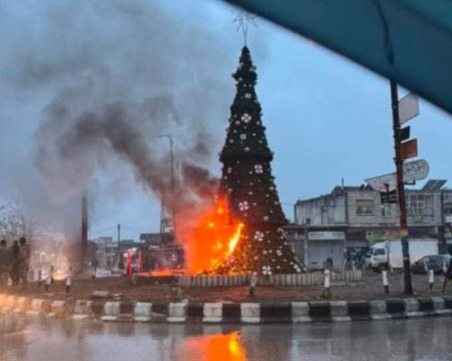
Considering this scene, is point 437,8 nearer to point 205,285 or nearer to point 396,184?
point 396,184

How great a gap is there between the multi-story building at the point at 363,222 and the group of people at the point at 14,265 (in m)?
37.6

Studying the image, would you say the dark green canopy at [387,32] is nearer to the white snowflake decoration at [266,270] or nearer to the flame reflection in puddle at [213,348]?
the flame reflection in puddle at [213,348]

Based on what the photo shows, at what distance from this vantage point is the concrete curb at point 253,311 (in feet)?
36.1

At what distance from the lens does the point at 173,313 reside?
11.4 m

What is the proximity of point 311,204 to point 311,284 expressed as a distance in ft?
174

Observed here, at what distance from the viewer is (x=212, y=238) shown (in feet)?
59.0

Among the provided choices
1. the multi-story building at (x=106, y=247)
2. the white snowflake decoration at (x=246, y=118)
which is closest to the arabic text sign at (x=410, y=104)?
the white snowflake decoration at (x=246, y=118)

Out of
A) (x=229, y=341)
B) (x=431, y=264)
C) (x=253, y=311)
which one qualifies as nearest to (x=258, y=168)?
(x=253, y=311)

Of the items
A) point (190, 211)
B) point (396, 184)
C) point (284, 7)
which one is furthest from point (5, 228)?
point (284, 7)

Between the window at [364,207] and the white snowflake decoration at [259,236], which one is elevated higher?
A: the window at [364,207]

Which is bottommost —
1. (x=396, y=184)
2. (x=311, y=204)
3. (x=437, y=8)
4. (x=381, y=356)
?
(x=381, y=356)

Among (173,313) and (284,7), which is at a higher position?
(284,7)

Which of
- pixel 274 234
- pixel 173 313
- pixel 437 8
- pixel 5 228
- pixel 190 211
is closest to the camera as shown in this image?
pixel 437 8

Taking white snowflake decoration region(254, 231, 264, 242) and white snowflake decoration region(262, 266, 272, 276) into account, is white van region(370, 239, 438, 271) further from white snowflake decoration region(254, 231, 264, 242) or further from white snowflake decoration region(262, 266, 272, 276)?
white snowflake decoration region(262, 266, 272, 276)
